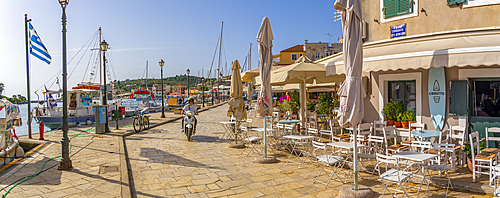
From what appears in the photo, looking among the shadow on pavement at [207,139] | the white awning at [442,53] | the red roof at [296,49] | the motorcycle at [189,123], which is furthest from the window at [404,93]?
the red roof at [296,49]

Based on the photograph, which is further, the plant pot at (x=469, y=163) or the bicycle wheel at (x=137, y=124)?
the bicycle wheel at (x=137, y=124)

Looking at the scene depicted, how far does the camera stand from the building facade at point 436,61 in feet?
18.8

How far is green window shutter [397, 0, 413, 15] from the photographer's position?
25.2 ft

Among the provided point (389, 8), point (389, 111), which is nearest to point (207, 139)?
point (389, 111)

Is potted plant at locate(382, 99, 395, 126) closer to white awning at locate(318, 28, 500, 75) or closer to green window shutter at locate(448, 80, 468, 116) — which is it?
green window shutter at locate(448, 80, 468, 116)

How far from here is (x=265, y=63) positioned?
6902mm

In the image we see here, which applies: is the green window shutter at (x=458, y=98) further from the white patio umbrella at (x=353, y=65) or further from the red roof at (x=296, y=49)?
the red roof at (x=296, y=49)

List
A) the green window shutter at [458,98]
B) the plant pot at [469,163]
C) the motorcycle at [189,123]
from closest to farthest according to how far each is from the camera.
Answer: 1. the plant pot at [469,163]
2. the green window shutter at [458,98]
3. the motorcycle at [189,123]

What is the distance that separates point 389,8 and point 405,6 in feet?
1.39

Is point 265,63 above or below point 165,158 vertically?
above

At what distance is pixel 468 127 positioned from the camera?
21.9ft

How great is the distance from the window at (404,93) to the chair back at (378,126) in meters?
1.03

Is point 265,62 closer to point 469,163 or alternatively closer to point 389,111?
point 389,111

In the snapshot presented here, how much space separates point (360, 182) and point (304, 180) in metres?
0.97
